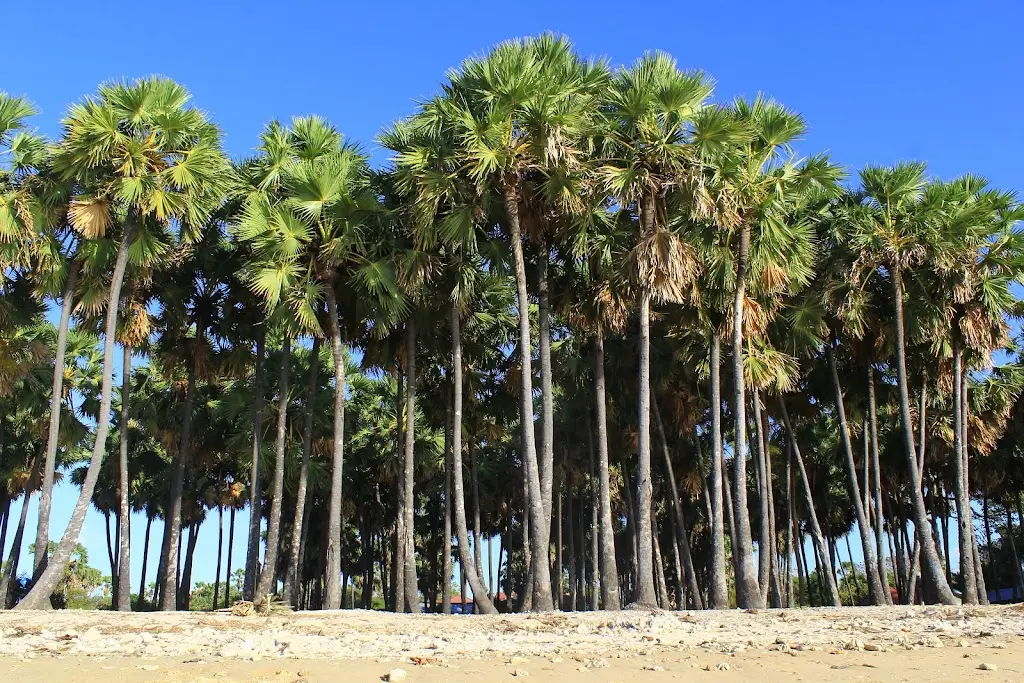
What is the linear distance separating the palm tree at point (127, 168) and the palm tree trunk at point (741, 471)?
11.2 m

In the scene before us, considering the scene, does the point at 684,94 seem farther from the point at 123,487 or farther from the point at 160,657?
the point at 123,487

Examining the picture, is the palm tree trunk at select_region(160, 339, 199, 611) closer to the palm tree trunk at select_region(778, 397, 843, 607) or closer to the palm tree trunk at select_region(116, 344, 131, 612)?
the palm tree trunk at select_region(116, 344, 131, 612)

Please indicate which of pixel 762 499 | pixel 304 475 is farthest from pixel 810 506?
pixel 304 475

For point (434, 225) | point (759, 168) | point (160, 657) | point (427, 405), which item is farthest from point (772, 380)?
point (160, 657)

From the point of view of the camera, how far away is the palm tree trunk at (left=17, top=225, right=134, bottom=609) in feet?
53.2

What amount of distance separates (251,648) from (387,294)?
9.49 metres

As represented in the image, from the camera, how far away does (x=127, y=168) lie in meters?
17.7

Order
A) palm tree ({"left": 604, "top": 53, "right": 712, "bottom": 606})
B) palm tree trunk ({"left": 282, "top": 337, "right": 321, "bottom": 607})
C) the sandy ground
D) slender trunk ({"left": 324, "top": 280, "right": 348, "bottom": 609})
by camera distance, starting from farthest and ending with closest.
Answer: palm tree trunk ({"left": 282, "top": 337, "right": 321, "bottom": 607})
slender trunk ({"left": 324, "top": 280, "right": 348, "bottom": 609})
palm tree ({"left": 604, "top": 53, "right": 712, "bottom": 606})
the sandy ground

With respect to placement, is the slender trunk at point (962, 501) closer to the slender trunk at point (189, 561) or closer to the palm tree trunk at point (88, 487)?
the palm tree trunk at point (88, 487)

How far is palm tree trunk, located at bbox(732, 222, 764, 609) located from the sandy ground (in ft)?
8.46

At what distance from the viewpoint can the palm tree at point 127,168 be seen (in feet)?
57.3

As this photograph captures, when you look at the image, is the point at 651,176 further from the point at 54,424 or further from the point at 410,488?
the point at 54,424

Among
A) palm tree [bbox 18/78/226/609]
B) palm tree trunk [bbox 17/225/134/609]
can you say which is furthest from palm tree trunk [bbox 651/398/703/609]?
palm tree trunk [bbox 17/225/134/609]

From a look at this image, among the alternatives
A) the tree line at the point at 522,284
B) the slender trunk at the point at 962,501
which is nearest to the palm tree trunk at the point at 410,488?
the tree line at the point at 522,284
